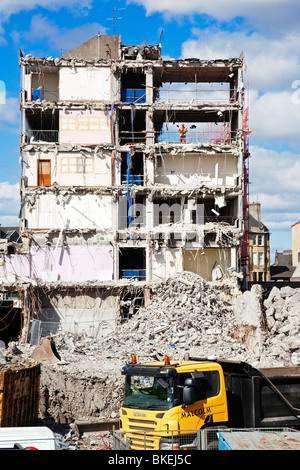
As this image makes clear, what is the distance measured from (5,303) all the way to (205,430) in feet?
87.4

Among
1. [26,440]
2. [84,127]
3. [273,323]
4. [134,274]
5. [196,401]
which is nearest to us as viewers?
[26,440]

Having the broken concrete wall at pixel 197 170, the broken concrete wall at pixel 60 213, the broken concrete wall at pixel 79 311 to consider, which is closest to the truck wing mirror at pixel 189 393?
the broken concrete wall at pixel 79 311

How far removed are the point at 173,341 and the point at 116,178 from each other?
16512 mm

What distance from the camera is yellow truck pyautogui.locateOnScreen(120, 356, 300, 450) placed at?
10602 millimetres

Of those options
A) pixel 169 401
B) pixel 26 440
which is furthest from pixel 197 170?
pixel 26 440

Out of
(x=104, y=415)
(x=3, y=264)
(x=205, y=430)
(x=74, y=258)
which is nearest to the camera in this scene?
(x=205, y=430)

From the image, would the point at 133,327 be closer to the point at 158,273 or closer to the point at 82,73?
the point at 158,273

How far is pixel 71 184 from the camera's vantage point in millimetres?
39656

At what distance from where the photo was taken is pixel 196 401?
11.0 meters

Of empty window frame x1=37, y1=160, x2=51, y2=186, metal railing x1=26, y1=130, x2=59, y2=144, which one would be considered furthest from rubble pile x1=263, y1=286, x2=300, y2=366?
metal railing x1=26, y1=130, x2=59, y2=144

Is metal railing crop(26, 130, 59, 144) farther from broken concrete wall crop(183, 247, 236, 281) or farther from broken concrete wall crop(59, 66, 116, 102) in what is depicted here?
broken concrete wall crop(183, 247, 236, 281)

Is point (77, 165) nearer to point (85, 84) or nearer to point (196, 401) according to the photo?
point (85, 84)
